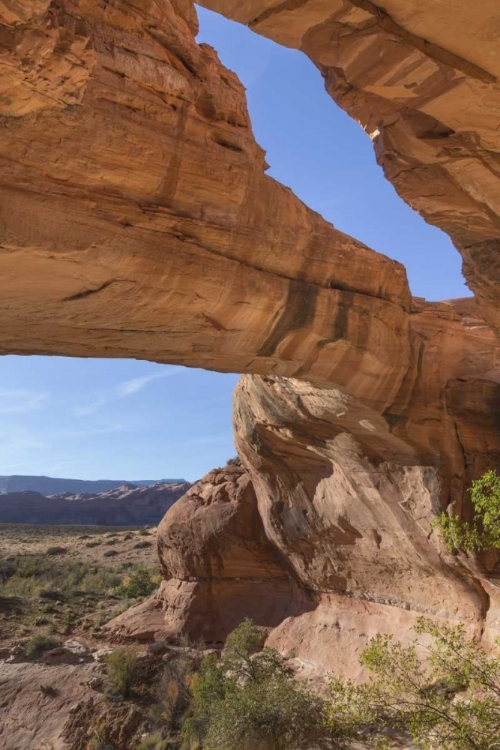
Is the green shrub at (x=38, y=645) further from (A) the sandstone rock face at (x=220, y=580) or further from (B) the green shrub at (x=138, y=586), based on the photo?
(B) the green shrub at (x=138, y=586)

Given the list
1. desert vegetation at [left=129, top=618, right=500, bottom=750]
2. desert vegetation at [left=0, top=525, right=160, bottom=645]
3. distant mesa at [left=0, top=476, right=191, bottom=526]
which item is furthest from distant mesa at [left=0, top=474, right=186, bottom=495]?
desert vegetation at [left=129, top=618, right=500, bottom=750]

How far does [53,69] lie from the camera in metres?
3.56

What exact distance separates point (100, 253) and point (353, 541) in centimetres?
1004

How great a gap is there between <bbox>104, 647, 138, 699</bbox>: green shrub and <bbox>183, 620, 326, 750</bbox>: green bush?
1.72 meters

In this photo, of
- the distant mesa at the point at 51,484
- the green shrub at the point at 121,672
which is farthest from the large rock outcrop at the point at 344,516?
the distant mesa at the point at 51,484

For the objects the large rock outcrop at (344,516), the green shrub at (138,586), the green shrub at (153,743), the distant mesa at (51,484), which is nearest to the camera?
the large rock outcrop at (344,516)

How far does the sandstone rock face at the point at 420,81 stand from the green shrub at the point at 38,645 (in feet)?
46.6

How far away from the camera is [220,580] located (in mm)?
16250

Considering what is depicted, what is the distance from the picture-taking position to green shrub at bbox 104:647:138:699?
513 inches

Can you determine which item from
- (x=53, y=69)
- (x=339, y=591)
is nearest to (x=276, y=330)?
(x=53, y=69)

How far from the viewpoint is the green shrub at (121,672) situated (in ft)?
42.7

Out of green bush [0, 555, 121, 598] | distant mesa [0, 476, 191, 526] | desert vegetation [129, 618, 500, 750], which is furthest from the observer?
distant mesa [0, 476, 191, 526]

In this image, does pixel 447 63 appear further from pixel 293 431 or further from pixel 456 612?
pixel 456 612

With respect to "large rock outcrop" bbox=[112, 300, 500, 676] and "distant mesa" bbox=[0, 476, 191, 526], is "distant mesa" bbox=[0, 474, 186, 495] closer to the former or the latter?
"distant mesa" bbox=[0, 476, 191, 526]
